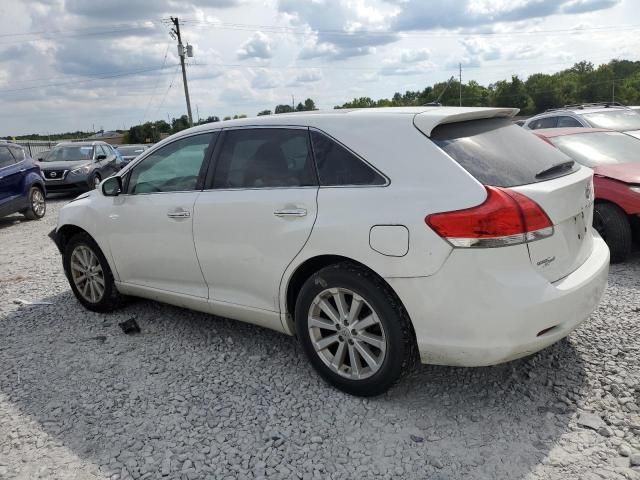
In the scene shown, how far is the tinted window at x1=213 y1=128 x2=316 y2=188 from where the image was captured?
11.4ft

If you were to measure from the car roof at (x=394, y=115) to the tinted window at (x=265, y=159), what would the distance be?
71 mm

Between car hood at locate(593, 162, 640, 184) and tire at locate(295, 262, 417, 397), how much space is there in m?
3.87

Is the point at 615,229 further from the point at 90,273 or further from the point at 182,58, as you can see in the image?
the point at 182,58

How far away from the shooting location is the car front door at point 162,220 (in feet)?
13.2

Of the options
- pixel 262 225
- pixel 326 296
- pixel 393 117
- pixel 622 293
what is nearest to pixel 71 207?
pixel 262 225

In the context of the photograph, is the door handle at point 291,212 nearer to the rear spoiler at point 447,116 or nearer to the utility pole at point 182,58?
the rear spoiler at point 447,116

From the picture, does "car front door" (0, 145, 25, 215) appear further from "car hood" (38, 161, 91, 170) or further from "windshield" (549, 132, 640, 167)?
"windshield" (549, 132, 640, 167)

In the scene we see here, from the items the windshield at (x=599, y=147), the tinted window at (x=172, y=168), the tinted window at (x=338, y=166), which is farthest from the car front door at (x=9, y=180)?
the windshield at (x=599, y=147)

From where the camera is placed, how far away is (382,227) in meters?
2.94

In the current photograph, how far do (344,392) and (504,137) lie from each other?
1824 mm

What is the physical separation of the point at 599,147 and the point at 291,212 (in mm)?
4917

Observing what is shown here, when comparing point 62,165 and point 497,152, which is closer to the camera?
point 497,152

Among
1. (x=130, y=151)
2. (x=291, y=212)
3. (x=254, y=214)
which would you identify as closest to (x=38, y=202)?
(x=254, y=214)

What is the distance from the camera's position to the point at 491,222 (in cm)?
271
